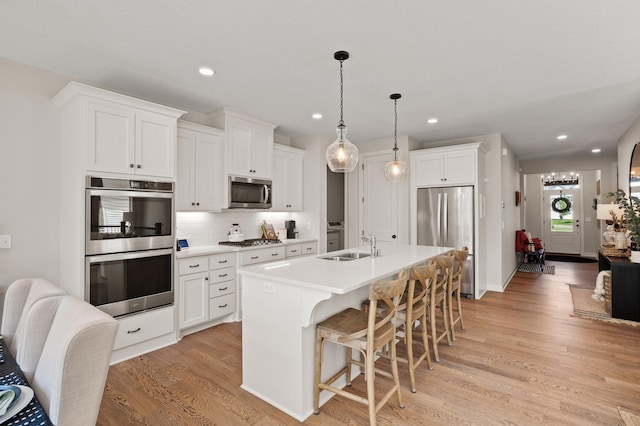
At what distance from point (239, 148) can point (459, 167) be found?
3365mm

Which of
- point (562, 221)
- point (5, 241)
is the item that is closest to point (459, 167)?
point (5, 241)

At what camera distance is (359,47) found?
8.55ft

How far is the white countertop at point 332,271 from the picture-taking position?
205 centimetres

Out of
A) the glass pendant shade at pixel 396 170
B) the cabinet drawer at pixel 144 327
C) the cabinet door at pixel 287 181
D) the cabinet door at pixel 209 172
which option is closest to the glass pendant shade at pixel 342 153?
the glass pendant shade at pixel 396 170

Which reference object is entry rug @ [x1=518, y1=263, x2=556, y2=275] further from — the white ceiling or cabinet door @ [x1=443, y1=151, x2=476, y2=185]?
the white ceiling

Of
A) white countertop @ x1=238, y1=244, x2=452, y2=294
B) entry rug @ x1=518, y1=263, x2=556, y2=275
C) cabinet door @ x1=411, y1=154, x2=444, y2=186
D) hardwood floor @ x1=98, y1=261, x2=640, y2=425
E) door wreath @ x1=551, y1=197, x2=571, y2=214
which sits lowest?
hardwood floor @ x1=98, y1=261, x2=640, y2=425

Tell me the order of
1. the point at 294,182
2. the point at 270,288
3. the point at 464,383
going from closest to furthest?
the point at 270,288 → the point at 464,383 → the point at 294,182

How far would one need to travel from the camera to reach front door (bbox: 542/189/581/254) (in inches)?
381

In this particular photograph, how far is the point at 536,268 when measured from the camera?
7645 mm

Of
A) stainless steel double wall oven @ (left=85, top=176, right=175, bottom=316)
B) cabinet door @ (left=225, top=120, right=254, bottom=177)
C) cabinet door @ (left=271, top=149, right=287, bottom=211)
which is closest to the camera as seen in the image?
stainless steel double wall oven @ (left=85, top=176, right=175, bottom=316)

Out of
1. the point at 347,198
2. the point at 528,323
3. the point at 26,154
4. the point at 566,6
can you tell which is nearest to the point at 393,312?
the point at 566,6

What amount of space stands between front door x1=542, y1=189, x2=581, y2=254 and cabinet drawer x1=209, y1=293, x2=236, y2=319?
33.2 feet

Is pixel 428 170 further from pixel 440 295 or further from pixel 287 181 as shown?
pixel 440 295

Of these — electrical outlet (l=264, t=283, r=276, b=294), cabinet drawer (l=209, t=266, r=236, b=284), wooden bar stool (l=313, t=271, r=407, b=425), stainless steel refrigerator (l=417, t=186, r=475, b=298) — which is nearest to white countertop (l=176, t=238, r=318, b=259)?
cabinet drawer (l=209, t=266, r=236, b=284)
